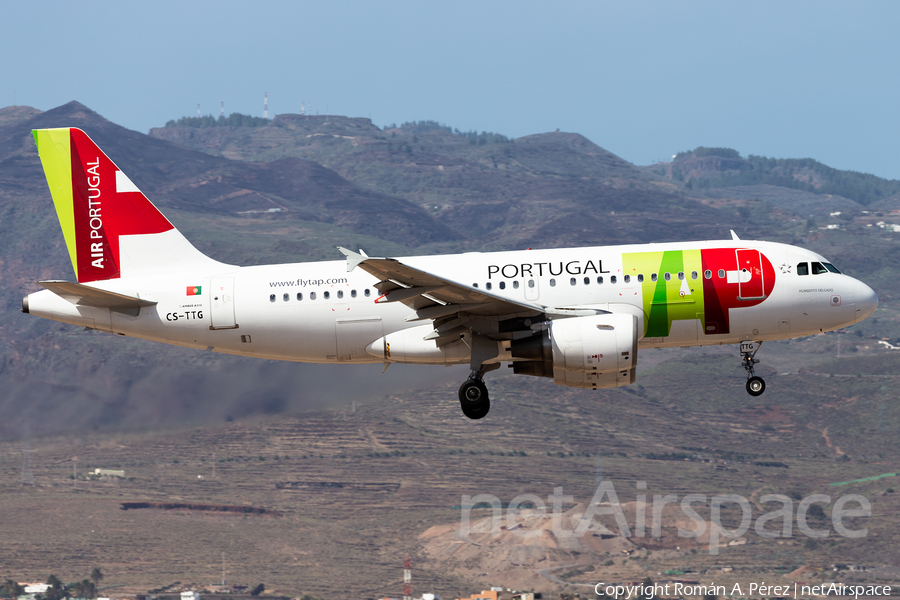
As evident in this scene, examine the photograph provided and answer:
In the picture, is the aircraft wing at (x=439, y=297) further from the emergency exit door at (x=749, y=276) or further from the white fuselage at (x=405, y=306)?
the emergency exit door at (x=749, y=276)

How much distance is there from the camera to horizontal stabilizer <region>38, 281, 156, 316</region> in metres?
41.8

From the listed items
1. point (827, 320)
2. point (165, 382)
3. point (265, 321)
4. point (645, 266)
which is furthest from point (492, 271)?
point (165, 382)

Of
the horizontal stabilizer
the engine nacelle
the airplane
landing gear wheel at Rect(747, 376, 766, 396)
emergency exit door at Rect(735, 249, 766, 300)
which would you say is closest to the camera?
the engine nacelle

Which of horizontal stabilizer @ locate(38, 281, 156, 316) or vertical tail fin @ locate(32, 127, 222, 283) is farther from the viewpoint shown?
vertical tail fin @ locate(32, 127, 222, 283)

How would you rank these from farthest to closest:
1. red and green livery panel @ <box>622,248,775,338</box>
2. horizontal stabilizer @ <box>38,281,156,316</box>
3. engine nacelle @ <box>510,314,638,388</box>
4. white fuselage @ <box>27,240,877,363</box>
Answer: horizontal stabilizer @ <box>38,281,156,316</box>
white fuselage @ <box>27,240,877,363</box>
red and green livery panel @ <box>622,248,775,338</box>
engine nacelle @ <box>510,314,638,388</box>

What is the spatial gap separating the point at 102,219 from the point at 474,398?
1643 centimetres

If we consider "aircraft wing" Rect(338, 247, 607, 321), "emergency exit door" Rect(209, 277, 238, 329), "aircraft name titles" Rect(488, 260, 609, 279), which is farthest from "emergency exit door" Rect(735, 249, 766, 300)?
"emergency exit door" Rect(209, 277, 238, 329)

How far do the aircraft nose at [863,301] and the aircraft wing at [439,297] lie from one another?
975 centimetres

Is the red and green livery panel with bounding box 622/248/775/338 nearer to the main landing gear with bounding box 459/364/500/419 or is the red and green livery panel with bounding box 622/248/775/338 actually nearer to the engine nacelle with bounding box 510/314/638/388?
the engine nacelle with bounding box 510/314/638/388

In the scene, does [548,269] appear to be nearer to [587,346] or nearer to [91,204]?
[587,346]

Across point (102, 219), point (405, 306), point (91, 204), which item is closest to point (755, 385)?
point (405, 306)

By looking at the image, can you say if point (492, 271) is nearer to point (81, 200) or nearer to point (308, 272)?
point (308, 272)

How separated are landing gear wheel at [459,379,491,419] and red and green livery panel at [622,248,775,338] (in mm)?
6234

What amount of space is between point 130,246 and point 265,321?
6832 millimetres
